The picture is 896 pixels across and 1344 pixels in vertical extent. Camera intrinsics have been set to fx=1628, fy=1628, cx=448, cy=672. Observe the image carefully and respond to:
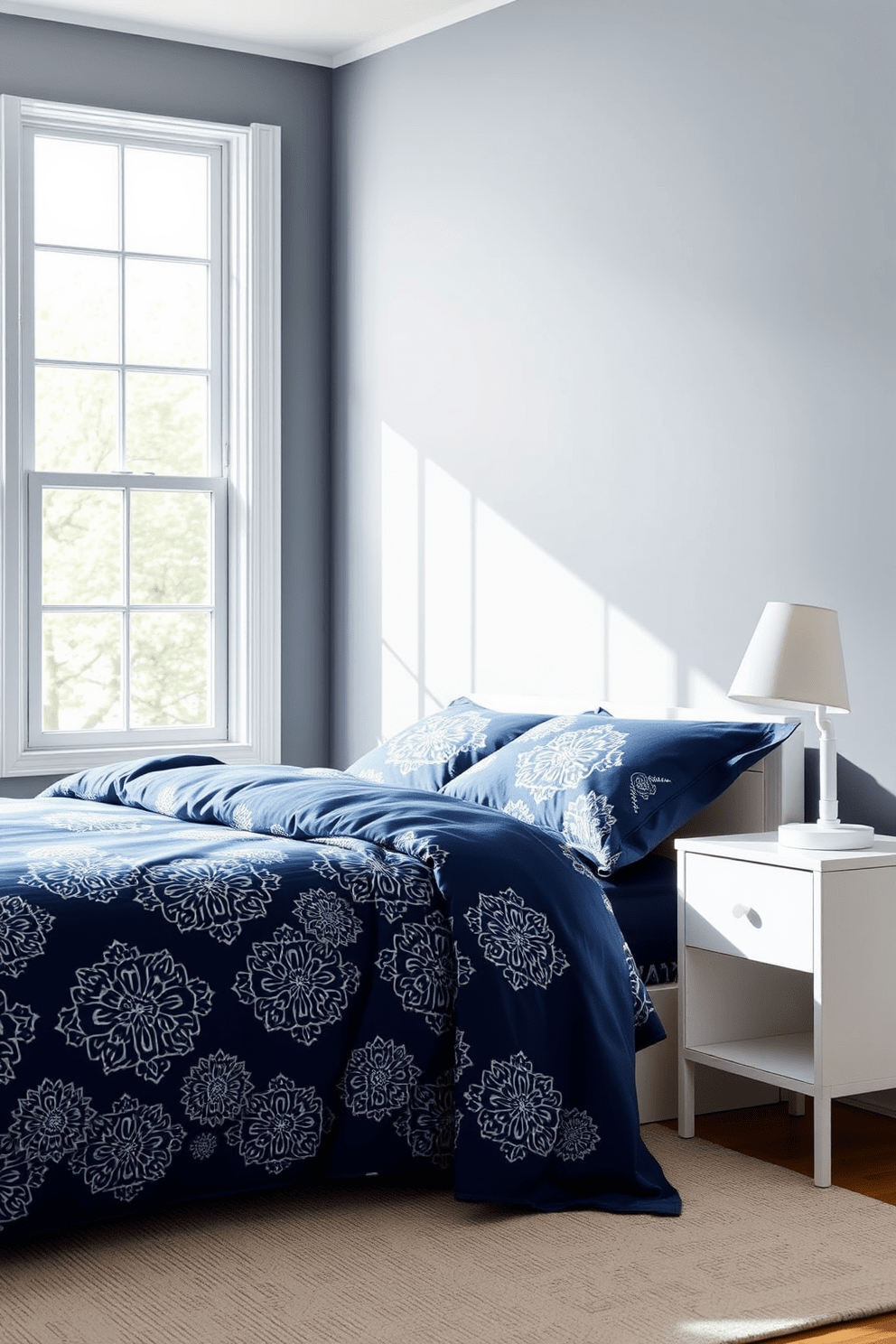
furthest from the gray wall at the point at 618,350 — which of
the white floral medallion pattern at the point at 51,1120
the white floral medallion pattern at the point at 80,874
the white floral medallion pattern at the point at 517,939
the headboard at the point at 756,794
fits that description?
the white floral medallion pattern at the point at 51,1120

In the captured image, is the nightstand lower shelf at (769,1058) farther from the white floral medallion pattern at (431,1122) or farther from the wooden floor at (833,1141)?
the white floral medallion pattern at (431,1122)

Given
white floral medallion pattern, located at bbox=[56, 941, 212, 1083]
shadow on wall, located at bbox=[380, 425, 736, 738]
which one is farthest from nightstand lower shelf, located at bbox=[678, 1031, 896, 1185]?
white floral medallion pattern, located at bbox=[56, 941, 212, 1083]

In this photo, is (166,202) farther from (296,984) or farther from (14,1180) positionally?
(14,1180)

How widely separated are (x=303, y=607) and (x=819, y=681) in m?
2.61

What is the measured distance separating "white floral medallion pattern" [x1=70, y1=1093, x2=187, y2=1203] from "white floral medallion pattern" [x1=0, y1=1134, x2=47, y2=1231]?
66 millimetres

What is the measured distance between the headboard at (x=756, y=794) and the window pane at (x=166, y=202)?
7.68 feet

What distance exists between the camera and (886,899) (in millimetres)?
2957

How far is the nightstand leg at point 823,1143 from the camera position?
2.88m

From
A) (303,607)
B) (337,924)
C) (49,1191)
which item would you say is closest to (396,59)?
(303,607)

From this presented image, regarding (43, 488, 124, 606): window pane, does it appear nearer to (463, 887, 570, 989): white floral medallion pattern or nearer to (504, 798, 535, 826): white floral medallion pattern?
(504, 798, 535, 826): white floral medallion pattern

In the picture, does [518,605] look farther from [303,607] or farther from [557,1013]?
[557,1013]

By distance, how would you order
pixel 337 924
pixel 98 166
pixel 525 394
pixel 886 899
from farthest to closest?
pixel 98 166
pixel 525 394
pixel 886 899
pixel 337 924

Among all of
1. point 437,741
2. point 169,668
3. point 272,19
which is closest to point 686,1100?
point 437,741

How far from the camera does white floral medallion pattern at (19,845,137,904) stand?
2617 mm
